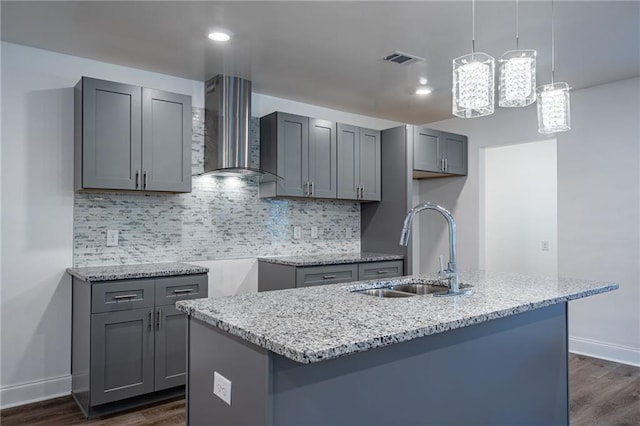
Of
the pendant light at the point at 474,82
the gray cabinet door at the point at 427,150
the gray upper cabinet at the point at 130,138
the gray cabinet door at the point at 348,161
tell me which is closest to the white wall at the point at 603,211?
the gray cabinet door at the point at 427,150

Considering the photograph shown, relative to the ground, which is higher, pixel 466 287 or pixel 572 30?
pixel 572 30

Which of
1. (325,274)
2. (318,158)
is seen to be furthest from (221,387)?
(318,158)

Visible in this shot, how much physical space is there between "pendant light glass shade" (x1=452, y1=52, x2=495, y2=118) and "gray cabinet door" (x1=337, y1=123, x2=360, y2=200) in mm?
2530

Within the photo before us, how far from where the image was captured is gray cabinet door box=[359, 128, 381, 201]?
181 inches

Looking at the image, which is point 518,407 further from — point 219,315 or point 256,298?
point 219,315

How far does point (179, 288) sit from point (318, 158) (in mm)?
1829

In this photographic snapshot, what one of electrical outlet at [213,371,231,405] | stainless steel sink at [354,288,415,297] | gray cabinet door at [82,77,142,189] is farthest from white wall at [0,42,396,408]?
stainless steel sink at [354,288,415,297]

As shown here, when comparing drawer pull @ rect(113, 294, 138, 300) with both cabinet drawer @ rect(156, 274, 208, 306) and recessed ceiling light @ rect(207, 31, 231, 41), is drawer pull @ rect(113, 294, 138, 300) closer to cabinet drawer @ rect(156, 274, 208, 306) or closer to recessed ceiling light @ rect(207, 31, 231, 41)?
cabinet drawer @ rect(156, 274, 208, 306)

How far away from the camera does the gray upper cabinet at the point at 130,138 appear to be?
3.03 meters

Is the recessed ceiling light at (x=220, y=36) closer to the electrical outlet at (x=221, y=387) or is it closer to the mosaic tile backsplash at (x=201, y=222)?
the mosaic tile backsplash at (x=201, y=222)

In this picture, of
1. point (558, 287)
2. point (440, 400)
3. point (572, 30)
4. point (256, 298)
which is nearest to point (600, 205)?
point (572, 30)

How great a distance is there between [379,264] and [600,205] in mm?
2039

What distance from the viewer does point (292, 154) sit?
160 inches

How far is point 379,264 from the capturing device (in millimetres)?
4246
